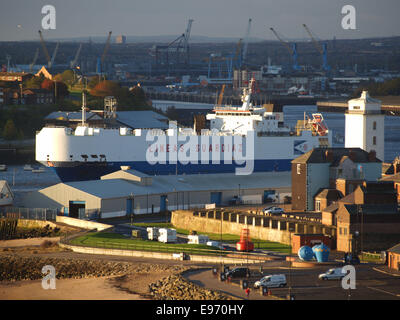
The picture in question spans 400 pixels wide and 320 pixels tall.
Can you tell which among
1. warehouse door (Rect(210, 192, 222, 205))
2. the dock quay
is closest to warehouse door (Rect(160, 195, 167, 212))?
warehouse door (Rect(210, 192, 222, 205))

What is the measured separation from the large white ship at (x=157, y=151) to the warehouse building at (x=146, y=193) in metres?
4.69

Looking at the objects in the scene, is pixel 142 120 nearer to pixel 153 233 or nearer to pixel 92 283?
pixel 153 233

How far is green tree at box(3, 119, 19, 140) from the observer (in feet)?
298

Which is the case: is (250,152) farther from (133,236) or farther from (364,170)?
(133,236)

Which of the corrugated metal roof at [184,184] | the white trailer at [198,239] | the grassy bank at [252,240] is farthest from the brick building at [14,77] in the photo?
the white trailer at [198,239]

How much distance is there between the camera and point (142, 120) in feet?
311

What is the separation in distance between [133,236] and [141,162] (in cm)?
2009

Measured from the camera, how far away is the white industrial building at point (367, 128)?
189 feet

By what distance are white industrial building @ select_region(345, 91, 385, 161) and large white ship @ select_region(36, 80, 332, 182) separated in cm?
612

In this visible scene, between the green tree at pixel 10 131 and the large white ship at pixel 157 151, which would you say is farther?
the green tree at pixel 10 131

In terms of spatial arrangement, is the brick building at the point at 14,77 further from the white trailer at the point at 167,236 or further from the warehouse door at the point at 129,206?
the white trailer at the point at 167,236

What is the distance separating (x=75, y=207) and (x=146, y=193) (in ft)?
11.3

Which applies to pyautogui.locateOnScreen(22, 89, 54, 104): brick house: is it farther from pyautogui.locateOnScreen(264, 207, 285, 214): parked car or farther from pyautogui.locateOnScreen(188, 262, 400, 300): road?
pyautogui.locateOnScreen(188, 262, 400, 300): road
